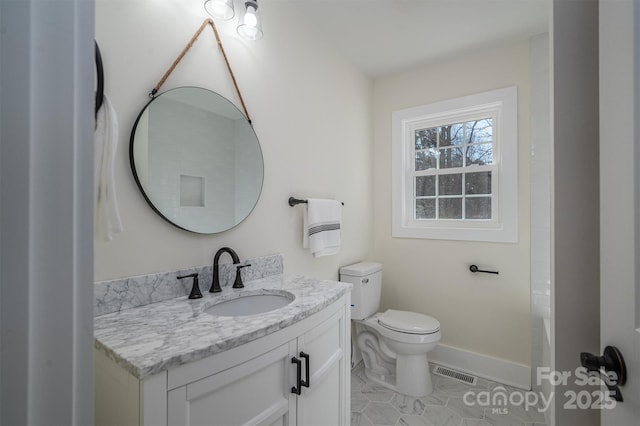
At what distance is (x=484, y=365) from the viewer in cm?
214

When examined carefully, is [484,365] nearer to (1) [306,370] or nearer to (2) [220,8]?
(1) [306,370]

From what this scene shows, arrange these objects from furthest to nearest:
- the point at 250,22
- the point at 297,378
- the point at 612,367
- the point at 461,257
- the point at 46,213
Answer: the point at 461,257 < the point at 250,22 < the point at 297,378 < the point at 612,367 < the point at 46,213

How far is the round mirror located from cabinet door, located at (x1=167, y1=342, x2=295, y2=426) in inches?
25.3

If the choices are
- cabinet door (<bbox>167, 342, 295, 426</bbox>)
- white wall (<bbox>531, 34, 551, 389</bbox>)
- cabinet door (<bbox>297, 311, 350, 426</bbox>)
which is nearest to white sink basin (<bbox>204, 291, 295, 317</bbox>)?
cabinet door (<bbox>297, 311, 350, 426</bbox>)

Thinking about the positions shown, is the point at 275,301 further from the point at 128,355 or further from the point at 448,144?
the point at 448,144

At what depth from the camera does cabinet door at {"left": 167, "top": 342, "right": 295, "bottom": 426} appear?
0.71m

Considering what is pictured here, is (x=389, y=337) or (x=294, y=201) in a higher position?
(x=294, y=201)

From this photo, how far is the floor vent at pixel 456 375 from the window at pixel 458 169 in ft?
3.46

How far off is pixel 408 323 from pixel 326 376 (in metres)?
1.01

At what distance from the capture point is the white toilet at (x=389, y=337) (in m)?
1.88

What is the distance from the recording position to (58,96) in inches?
13.1

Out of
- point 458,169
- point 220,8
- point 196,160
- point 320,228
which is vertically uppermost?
point 220,8

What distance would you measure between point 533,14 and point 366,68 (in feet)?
3.85

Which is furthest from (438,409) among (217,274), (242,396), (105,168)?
(105,168)
